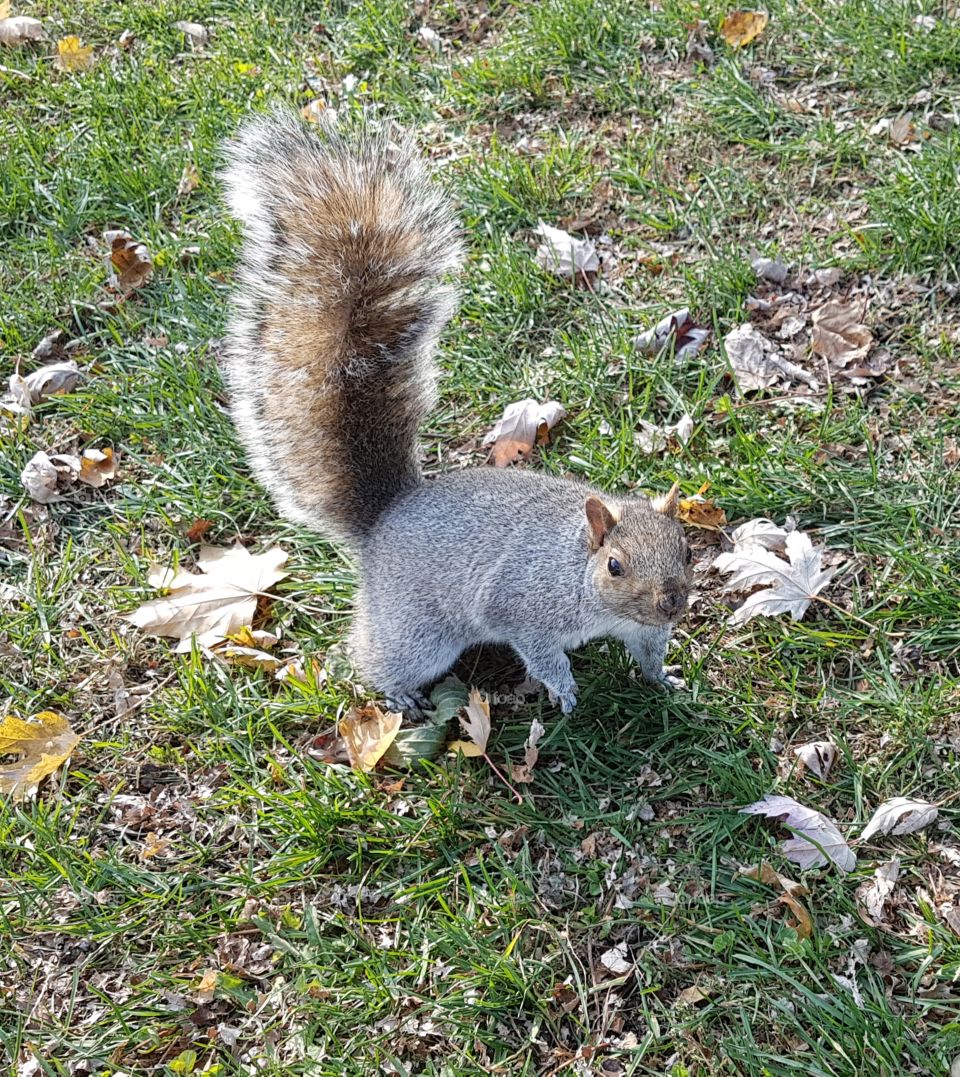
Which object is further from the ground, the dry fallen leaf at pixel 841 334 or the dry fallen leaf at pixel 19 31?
the dry fallen leaf at pixel 19 31

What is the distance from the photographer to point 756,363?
3.12m

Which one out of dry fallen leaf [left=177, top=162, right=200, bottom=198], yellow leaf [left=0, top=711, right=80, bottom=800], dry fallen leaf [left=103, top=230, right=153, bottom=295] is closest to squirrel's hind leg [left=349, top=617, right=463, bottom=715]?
yellow leaf [left=0, top=711, right=80, bottom=800]

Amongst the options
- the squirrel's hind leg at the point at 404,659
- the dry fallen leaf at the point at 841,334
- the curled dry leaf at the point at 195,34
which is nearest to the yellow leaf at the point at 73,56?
the curled dry leaf at the point at 195,34

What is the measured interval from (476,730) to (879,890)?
2.99ft

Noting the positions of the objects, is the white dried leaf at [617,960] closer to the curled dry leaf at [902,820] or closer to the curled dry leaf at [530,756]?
the curled dry leaf at [530,756]

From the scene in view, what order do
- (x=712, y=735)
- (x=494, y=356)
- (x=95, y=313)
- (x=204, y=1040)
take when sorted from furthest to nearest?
(x=95, y=313), (x=494, y=356), (x=712, y=735), (x=204, y=1040)

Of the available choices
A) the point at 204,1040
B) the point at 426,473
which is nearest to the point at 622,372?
the point at 426,473

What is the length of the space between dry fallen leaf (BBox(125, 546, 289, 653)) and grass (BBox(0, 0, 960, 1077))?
72mm

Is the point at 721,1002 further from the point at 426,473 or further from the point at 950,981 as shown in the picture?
the point at 426,473

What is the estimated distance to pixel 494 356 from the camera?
331 cm

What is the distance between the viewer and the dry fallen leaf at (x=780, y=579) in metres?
2.58

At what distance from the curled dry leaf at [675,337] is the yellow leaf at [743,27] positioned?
4.37 ft

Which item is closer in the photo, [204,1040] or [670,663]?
[204,1040]

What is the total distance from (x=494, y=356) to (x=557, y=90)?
4.44 feet
